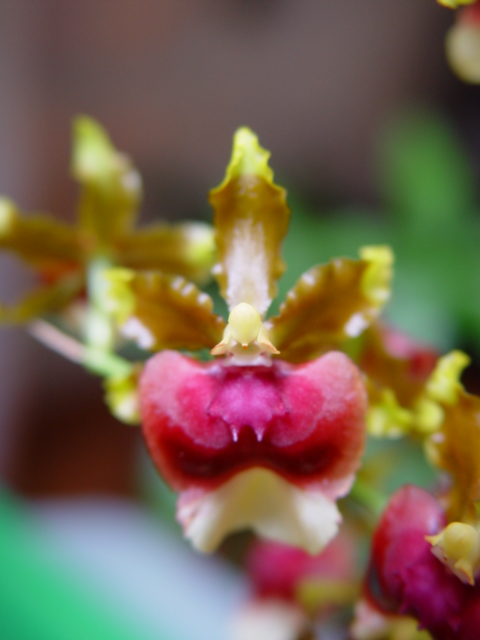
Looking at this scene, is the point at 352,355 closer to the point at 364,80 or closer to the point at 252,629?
the point at 252,629

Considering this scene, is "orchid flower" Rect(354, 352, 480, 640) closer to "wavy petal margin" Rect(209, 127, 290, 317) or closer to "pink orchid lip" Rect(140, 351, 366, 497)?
"pink orchid lip" Rect(140, 351, 366, 497)

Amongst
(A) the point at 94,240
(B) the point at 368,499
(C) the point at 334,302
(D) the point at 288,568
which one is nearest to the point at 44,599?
(D) the point at 288,568

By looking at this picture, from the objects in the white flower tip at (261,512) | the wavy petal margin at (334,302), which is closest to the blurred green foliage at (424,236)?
the wavy petal margin at (334,302)

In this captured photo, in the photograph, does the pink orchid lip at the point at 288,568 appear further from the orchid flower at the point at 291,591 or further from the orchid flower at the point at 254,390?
the orchid flower at the point at 254,390

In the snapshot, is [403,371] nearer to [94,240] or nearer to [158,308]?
[158,308]

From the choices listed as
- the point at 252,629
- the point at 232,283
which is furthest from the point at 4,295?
the point at 232,283
